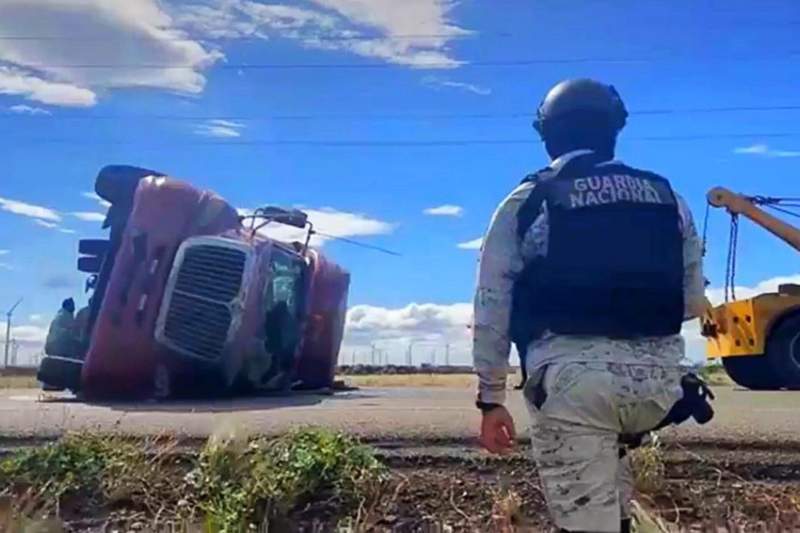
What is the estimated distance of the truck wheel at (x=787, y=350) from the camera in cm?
1596

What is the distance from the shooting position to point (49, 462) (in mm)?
4867

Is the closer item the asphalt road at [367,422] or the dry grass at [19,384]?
the asphalt road at [367,422]

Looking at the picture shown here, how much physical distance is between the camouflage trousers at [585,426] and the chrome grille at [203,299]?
9.16 metres

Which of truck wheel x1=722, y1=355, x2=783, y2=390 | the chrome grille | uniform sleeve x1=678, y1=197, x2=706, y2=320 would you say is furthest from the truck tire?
uniform sleeve x1=678, y1=197, x2=706, y2=320

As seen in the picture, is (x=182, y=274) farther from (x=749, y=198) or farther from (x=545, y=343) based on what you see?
(x=749, y=198)

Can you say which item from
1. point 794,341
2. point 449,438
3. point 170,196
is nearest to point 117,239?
point 170,196

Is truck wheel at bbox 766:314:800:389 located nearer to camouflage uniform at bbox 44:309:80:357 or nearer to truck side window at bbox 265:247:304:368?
truck side window at bbox 265:247:304:368

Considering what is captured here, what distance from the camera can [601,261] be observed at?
2.92 meters

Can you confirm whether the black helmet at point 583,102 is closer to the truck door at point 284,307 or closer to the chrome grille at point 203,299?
the chrome grille at point 203,299

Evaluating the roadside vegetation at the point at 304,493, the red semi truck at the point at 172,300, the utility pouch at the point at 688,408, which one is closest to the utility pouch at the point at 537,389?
the utility pouch at the point at 688,408

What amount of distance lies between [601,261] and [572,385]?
13.3 inches

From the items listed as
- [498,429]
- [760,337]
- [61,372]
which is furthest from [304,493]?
[760,337]

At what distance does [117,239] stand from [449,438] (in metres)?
7.21

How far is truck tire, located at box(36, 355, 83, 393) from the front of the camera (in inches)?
490
